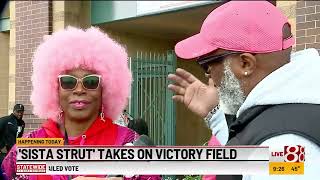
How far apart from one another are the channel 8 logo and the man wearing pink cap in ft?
0.04

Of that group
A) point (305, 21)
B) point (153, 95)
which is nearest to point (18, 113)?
point (305, 21)

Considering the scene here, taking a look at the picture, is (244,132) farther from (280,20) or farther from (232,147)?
(280,20)

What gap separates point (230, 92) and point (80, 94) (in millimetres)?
755

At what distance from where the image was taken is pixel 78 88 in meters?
2.05

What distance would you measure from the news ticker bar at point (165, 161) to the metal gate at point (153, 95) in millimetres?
4458

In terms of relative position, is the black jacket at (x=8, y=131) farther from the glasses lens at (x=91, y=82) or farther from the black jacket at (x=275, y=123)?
the black jacket at (x=275, y=123)

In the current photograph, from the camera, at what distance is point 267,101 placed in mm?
1347

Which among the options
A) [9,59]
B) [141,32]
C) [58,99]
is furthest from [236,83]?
[141,32]

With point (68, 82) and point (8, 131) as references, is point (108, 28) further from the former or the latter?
point (8, 131)

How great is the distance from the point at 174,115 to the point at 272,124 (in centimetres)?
529

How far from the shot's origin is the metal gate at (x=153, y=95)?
20.2 feet

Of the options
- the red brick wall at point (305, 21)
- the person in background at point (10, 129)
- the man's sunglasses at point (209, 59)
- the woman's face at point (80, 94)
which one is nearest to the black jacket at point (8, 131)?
the person in background at point (10, 129)

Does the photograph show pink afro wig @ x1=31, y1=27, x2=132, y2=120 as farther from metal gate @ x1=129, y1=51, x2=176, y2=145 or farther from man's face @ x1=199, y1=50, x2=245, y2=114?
metal gate @ x1=129, y1=51, x2=176, y2=145

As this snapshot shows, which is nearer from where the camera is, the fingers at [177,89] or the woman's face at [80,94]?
the fingers at [177,89]
